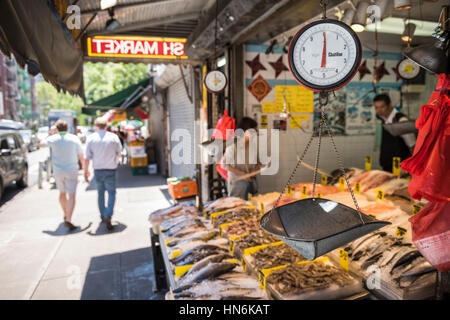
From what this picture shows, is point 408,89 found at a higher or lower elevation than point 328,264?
higher

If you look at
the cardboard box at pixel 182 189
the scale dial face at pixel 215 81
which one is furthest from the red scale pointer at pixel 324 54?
the cardboard box at pixel 182 189

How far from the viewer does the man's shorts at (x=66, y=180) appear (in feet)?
22.2

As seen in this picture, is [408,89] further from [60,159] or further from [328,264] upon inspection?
[60,159]

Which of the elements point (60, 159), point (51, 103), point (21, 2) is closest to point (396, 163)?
point (21, 2)

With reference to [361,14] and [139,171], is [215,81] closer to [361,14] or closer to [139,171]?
[361,14]

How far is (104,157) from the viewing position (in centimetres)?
697

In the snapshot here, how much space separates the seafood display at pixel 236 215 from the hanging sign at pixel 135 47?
12.9 feet

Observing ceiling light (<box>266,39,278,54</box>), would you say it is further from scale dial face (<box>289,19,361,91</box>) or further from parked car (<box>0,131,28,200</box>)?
parked car (<box>0,131,28,200</box>)

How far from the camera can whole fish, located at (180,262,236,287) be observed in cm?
279

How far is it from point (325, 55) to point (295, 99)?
427 cm

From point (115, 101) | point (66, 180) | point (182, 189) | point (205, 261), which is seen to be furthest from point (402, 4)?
point (115, 101)

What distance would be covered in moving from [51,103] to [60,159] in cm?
6708

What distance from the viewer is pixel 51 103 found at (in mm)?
64562

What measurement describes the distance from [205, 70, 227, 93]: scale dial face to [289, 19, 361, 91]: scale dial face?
10.9 ft
